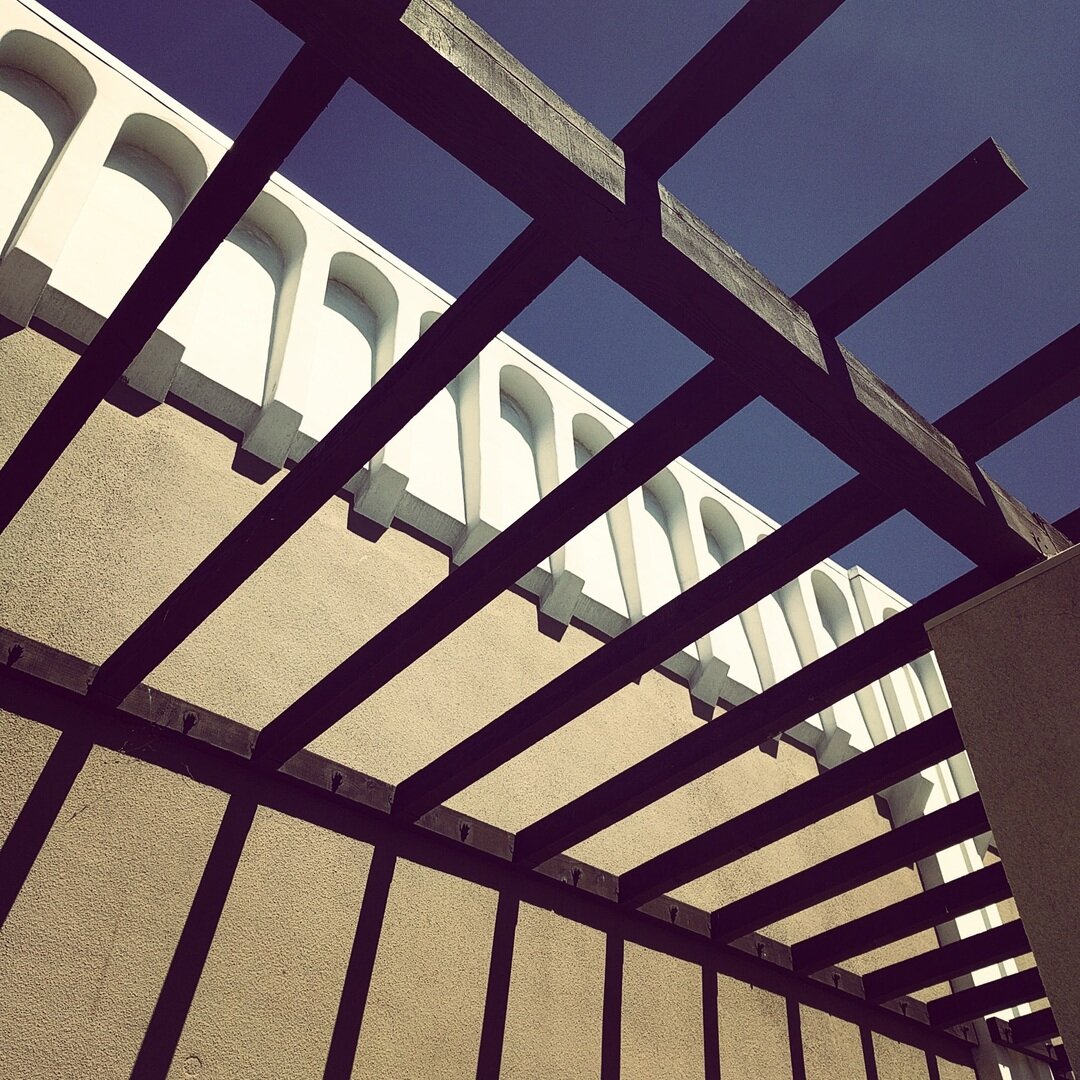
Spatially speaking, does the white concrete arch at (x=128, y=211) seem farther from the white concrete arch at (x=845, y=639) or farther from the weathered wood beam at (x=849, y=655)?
the white concrete arch at (x=845, y=639)

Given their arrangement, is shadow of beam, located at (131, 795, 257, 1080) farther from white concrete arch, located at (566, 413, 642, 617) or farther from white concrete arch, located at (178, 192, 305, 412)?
white concrete arch, located at (566, 413, 642, 617)

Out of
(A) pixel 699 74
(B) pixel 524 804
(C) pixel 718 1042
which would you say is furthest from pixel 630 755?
(A) pixel 699 74

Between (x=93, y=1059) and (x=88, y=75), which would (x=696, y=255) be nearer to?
(x=93, y=1059)

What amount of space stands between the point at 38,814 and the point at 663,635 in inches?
97.6

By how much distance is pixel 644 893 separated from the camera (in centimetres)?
525

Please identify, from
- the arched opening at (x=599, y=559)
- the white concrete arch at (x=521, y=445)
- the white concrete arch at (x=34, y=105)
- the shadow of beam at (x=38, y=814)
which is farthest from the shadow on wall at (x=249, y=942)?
the white concrete arch at (x=34, y=105)

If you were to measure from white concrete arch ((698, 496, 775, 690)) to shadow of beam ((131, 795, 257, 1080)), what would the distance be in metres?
3.99

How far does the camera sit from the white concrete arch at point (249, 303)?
554 centimetres

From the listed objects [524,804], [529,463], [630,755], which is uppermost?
[529,463]

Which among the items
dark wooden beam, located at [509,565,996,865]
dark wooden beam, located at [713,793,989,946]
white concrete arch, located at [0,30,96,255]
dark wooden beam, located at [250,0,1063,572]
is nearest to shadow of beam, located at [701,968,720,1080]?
dark wooden beam, located at [713,793,989,946]

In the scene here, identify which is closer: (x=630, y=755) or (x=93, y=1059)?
(x=93, y=1059)

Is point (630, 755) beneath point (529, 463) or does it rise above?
beneath

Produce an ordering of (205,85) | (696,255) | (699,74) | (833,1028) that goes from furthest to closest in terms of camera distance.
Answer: (833,1028), (205,85), (696,255), (699,74)

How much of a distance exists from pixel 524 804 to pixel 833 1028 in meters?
2.49
